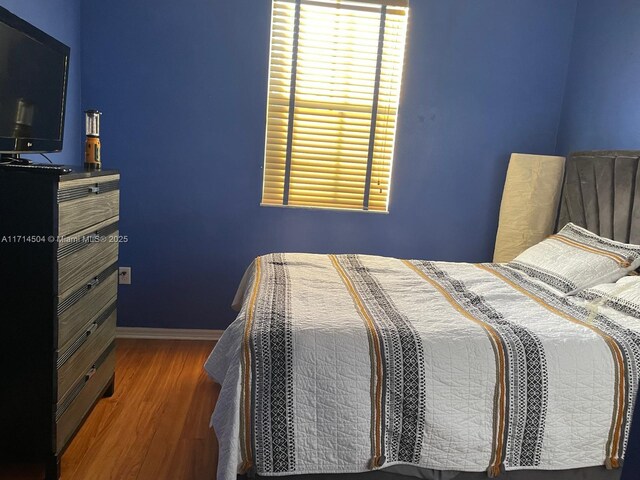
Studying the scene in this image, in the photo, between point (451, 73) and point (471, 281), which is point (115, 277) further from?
point (451, 73)

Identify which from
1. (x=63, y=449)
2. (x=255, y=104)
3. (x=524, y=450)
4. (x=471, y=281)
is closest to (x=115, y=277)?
(x=63, y=449)

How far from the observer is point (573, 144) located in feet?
11.2

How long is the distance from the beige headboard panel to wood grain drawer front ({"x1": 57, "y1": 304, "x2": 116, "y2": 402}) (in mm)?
2365

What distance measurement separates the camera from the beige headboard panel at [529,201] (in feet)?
11.1

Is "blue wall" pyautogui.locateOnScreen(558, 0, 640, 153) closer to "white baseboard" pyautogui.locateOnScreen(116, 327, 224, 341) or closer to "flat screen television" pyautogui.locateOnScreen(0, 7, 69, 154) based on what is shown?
"white baseboard" pyautogui.locateOnScreen(116, 327, 224, 341)

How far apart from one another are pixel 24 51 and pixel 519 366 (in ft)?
6.55

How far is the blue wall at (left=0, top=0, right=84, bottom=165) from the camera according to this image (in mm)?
2635

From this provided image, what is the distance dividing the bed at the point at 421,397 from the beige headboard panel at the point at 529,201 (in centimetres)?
154

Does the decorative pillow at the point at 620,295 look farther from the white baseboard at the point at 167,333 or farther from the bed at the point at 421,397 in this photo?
the white baseboard at the point at 167,333

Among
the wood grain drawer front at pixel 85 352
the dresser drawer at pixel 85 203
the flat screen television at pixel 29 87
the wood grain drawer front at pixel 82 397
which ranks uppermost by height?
the flat screen television at pixel 29 87

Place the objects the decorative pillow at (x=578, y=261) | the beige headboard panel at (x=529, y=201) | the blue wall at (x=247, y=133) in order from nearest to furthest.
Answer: the decorative pillow at (x=578, y=261), the blue wall at (x=247, y=133), the beige headboard panel at (x=529, y=201)

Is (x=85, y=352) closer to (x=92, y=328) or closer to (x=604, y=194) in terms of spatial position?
(x=92, y=328)

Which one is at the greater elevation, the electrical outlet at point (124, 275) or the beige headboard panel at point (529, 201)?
the beige headboard panel at point (529, 201)

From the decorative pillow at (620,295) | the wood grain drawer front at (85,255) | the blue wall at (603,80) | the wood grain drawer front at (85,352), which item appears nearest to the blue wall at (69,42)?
the wood grain drawer front at (85,255)
